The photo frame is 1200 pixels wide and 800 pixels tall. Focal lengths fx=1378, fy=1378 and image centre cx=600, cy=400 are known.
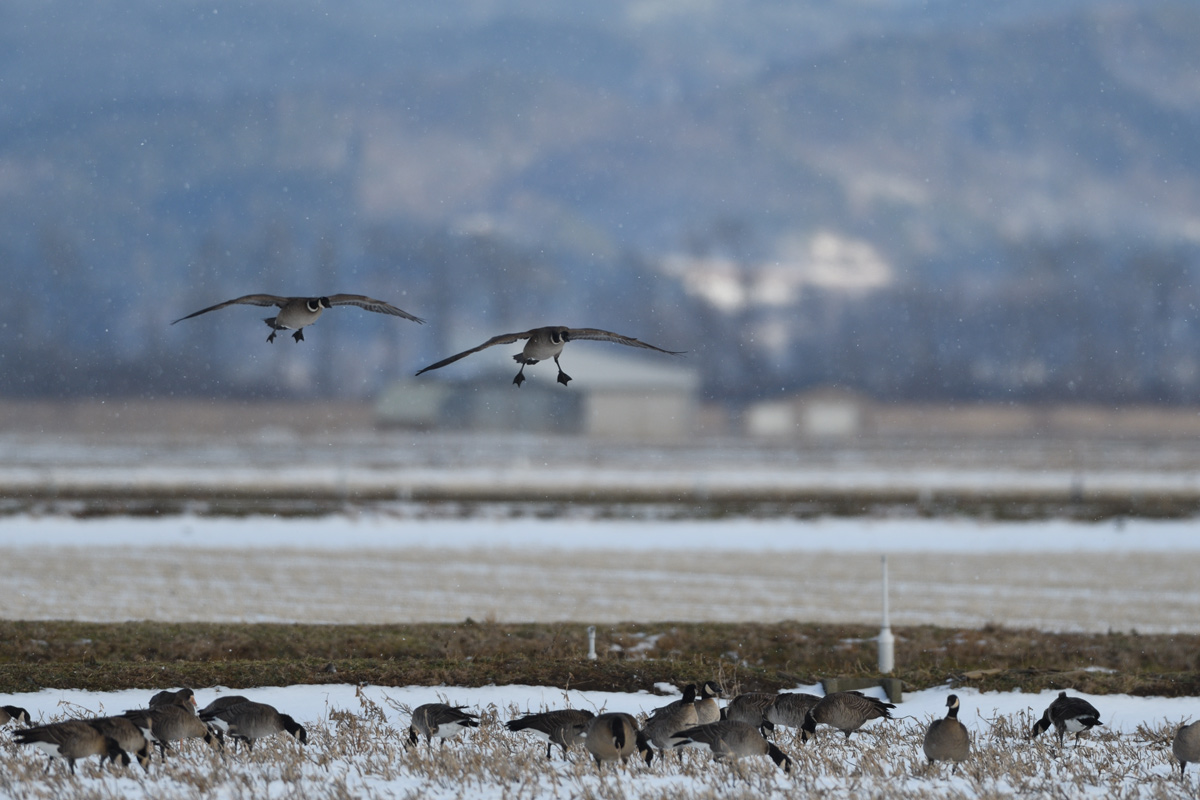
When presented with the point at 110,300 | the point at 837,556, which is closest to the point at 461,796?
the point at 837,556

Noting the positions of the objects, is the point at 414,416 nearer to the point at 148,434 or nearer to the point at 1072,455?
the point at 148,434

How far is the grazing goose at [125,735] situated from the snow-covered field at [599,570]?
803cm

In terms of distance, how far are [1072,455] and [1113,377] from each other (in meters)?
58.2

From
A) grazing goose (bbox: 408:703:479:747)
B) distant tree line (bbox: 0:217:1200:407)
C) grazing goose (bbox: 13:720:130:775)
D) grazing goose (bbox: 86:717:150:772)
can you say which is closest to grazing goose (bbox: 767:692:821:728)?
grazing goose (bbox: 408:703:479:747)

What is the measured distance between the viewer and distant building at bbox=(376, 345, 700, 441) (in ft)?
277

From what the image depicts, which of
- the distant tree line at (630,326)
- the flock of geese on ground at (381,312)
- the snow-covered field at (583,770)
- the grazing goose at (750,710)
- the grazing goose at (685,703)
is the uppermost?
the distant tree line at (630,326)

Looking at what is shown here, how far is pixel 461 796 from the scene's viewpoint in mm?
8914

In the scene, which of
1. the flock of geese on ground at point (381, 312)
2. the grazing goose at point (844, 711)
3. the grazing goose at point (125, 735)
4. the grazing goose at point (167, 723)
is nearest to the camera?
the flock of geese on ground at point (381, 312)

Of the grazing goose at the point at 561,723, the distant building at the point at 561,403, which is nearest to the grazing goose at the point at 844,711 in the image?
the grazing goose at the point at 561,723

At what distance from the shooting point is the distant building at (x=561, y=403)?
3329 inches

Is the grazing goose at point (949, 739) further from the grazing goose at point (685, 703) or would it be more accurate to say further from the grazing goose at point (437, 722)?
the grazing goose at point (437, 722)

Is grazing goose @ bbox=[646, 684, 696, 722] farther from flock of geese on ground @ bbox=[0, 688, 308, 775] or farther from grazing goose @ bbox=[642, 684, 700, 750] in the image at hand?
flock of geese on ground @ bbox=[0, 688, 308, 775]

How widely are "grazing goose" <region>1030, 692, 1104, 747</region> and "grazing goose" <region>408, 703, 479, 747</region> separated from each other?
168 inches

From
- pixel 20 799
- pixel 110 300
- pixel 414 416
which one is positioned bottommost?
pixel 20 799
